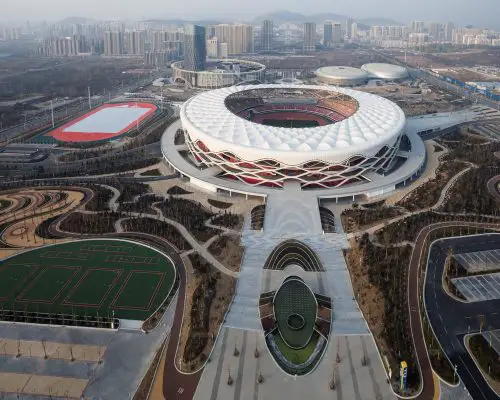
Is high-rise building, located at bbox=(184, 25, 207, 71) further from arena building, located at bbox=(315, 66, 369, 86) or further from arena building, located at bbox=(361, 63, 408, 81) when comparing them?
arena building, located at bbox=(361, 63, 408, 81)

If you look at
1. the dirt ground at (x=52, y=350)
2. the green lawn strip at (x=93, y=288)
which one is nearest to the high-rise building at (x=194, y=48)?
the green lawn strip at (x=93, y=288)

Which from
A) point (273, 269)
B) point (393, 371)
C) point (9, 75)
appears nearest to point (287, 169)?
point (273, 269)

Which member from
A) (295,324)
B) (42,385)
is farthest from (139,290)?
(295,324)

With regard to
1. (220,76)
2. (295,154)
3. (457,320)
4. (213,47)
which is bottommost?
(457,320)

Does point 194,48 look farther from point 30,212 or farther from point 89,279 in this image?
point 89,279

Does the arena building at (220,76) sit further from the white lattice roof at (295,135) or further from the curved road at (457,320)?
the curved road at (457,320)

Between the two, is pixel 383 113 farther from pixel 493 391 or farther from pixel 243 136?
pixel 493 391

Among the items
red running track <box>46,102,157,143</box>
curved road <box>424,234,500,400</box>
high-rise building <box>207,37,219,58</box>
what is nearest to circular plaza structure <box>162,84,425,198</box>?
curved road <box>424,234,500,400</box>
